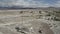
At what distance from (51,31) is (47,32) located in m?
0.11

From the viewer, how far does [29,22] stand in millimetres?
3814

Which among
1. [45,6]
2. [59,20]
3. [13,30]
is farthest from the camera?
[45,6]

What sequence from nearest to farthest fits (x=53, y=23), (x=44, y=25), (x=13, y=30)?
(x=13, y=30)
(x=44, y=25)
(x=53, y=23)

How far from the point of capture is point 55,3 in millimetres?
5395

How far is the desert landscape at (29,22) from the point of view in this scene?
11.4 feet

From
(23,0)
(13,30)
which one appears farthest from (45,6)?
(13,30)

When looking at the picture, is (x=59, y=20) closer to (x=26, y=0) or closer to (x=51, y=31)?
(x=51, y=31)

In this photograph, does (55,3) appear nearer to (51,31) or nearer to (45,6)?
(45,6)

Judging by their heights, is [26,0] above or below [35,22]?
above

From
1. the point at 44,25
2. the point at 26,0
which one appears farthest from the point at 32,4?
the point at 44,25

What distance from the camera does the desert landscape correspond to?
349 cm

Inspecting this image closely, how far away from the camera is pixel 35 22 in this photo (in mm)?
3803

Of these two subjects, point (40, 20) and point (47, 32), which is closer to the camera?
point (47, 32)

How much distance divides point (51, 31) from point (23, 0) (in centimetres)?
204
